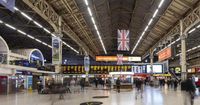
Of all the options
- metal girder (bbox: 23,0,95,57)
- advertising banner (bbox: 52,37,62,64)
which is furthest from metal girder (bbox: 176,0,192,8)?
metal girder (bbox: 23,0,95,57)

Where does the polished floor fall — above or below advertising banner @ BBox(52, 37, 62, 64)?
below

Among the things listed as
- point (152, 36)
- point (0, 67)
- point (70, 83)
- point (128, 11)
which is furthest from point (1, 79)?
A: point (152, 36)

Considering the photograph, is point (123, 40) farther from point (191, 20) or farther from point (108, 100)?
point (108, 100)

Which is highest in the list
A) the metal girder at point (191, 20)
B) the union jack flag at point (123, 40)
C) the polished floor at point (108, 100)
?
the metal girder at point (191, 20)

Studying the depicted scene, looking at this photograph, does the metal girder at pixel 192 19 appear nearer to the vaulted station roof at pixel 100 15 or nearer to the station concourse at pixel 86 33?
the station concourse at pixel 86 33

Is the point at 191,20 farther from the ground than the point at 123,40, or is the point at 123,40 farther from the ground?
the point at 191,20

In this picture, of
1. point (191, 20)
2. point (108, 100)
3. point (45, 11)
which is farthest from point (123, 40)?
point (108, 100)

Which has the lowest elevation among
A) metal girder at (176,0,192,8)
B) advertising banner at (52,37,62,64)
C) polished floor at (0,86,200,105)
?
polished floor at (0,86,200,105)

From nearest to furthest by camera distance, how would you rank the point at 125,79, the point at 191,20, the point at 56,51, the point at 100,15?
the point at 56,51 < the point at 191,20 < the point at 100,15 < the point at 125,79

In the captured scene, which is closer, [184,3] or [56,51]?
[56,51]

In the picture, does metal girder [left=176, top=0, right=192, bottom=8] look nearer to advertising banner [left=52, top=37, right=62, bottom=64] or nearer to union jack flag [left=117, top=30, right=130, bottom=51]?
union jack flag [left=117, top=30, right=130, bottom=51]

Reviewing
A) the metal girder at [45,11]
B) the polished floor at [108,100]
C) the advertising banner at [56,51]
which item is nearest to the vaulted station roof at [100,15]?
the metal girder at [45,11]

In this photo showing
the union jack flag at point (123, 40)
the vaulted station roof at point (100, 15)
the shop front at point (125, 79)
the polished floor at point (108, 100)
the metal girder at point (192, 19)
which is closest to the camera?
the polished floor at point (108, 100)

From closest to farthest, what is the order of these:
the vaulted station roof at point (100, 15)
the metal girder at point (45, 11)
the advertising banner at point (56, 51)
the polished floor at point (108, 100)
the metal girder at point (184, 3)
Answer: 1. the polished floor at point (108, 100)
2. the metal girder at point (45, 11)
3. the advertising banner at point (56, 51)
4. the metal girder at point (184, 3)
5. the vaulted station roof at point (100, 15)
